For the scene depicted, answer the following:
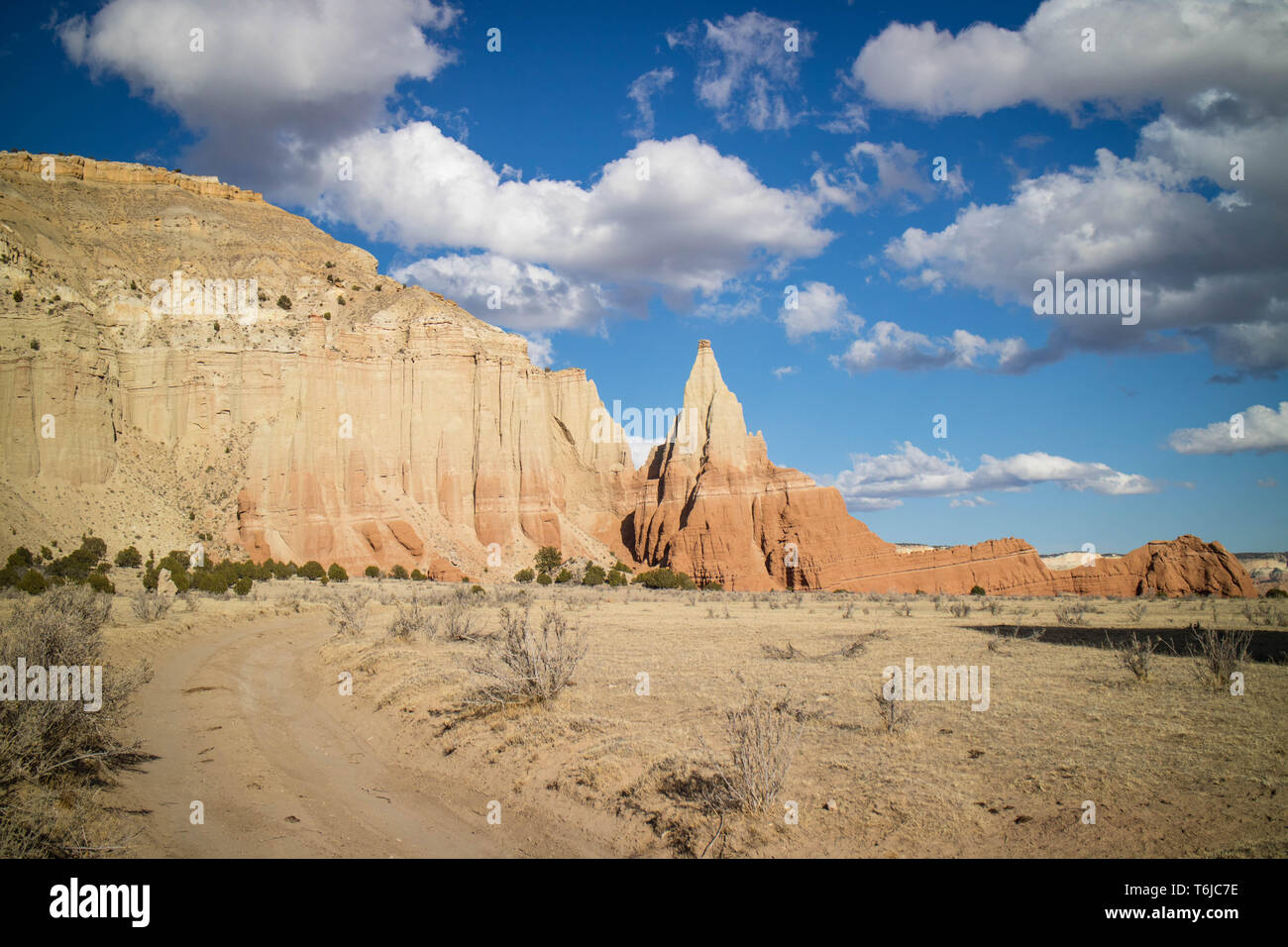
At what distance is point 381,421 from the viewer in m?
62.8

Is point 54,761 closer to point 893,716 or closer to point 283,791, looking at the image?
point 283,791

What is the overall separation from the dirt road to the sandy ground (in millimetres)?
34

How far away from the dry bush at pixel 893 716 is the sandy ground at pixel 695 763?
11 cm

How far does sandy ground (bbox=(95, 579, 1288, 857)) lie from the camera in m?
6.01

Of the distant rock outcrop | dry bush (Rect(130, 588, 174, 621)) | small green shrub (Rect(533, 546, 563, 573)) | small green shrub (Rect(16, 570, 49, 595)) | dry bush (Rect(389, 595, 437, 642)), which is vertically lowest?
small green shrub (Rect(533, 546, 563, 573))

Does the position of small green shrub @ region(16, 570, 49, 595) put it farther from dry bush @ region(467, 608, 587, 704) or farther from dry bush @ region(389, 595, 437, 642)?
dry bush @ region(467, 608, 587, 704)

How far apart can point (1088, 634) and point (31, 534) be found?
4861 cm

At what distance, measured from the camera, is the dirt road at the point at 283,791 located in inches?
253

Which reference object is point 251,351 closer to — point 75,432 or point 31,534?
point 75,432

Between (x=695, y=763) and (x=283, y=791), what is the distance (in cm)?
439

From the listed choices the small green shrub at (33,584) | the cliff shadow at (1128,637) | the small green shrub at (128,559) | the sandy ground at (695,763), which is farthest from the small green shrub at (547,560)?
the sandy ground at (695,763)

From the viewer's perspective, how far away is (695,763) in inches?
298

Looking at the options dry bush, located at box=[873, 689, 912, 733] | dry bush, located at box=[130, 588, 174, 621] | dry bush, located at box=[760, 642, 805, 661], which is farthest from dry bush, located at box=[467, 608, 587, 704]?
dry bush, located at box=[130, 588, 174, 621]

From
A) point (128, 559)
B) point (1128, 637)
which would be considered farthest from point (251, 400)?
point (1128, 637)
